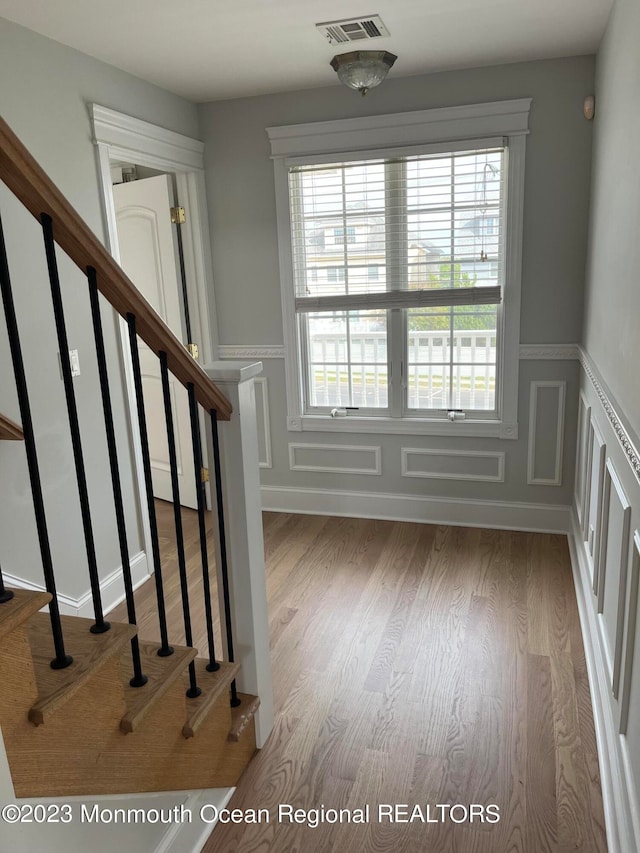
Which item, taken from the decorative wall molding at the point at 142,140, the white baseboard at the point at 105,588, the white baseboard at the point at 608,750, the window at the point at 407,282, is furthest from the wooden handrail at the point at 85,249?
the window at the point at 407,282

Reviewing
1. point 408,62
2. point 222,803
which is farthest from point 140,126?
point 222,803

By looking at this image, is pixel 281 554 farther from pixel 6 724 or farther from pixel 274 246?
pixel 6 724

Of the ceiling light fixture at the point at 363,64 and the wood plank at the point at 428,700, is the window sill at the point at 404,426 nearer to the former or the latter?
the wood plank at the point at 428,700

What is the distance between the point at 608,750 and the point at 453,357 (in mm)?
2224

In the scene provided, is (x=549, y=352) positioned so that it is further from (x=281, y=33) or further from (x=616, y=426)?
(x=281, y=33)

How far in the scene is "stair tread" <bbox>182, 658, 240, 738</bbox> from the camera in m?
1.61

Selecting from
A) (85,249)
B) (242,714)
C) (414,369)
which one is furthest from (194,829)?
(414,369)

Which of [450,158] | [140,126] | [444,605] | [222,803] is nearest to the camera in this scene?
[222,803]

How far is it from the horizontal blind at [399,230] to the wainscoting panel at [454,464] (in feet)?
2.90

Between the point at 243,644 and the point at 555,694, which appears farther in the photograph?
the point at 555,694

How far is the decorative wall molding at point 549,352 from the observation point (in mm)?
3391

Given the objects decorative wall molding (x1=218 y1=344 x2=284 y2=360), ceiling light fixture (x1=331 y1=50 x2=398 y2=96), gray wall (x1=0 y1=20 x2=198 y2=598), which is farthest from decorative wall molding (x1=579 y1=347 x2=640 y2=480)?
gray wall (x1=0 y1=20 x2=198 y2=598)

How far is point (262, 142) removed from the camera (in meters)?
3.66

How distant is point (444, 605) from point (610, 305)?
4.97 feet
